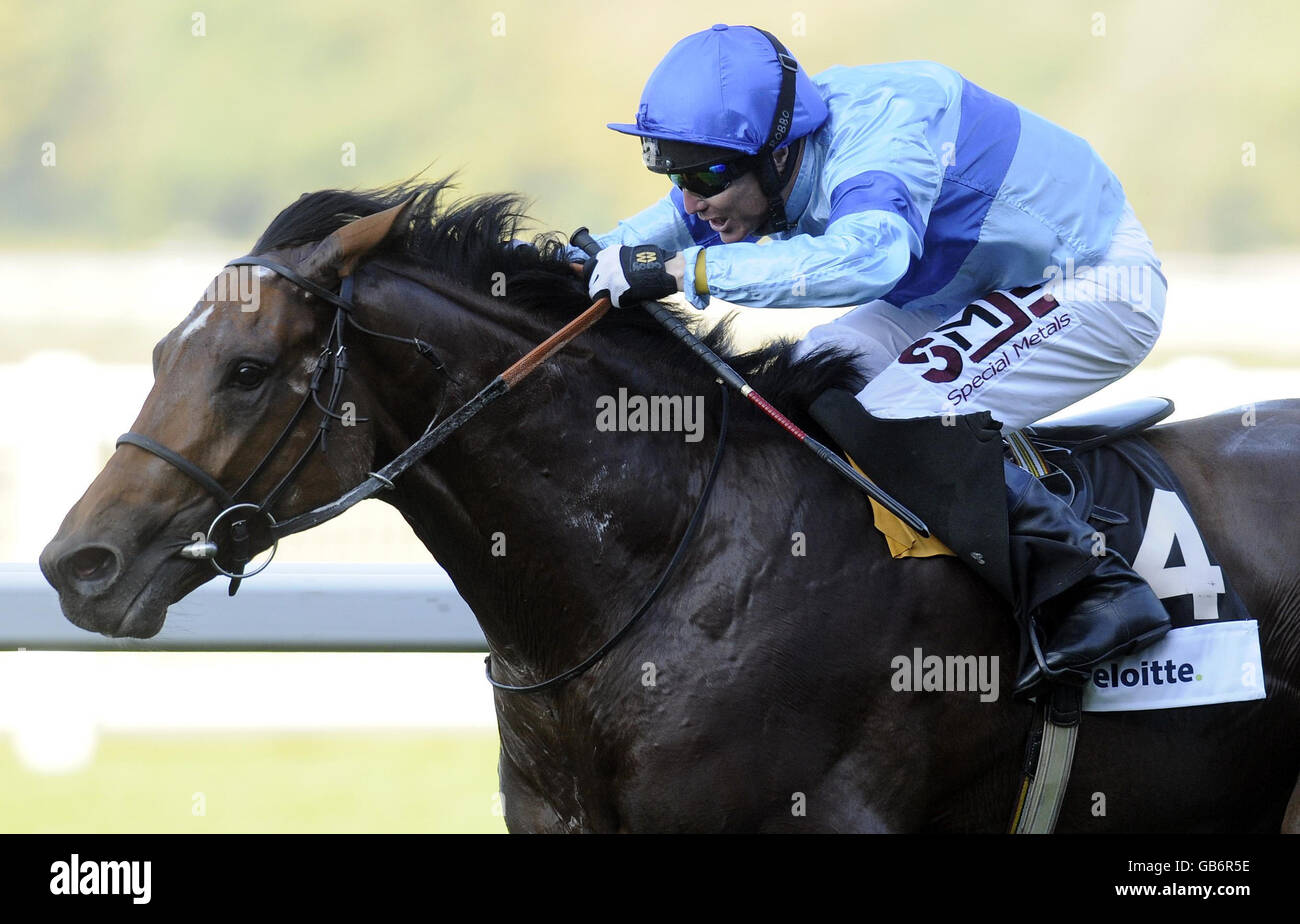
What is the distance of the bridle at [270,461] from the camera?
2629mm

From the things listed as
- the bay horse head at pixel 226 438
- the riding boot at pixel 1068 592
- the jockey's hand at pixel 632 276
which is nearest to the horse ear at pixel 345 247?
the bay horse head at pixel 226 438

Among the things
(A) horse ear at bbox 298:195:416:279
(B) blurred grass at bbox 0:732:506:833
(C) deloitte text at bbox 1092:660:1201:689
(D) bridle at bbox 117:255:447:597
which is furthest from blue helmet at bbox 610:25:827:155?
(B) blurred grass at bbox 0:732:506:833

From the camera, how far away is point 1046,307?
3170 mm

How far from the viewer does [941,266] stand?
3156 mm

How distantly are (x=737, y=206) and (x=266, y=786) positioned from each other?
344 cm

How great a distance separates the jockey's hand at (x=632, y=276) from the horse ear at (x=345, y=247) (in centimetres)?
42

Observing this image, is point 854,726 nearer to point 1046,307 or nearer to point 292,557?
point 1046,307

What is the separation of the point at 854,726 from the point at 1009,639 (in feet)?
1.23

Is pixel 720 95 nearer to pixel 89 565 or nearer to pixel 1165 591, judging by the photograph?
pixel 1165 591

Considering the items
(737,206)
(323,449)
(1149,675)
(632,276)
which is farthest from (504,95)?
(1149,675)

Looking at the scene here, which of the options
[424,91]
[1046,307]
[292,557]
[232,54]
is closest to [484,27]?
[424,91]

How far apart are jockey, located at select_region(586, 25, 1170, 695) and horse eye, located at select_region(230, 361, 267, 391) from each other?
25.7 inches

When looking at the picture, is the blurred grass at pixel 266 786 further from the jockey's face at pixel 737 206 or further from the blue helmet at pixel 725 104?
the blue helmet at pixel 725 104

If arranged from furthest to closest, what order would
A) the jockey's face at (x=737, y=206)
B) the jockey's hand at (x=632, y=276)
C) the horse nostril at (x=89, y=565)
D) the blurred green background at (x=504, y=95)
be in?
the blurred green background at (x=504, y=95)
the jockey's face at (x=737, y=206)
the jockey's hand at (x=632, y=276)
the horse nostril at (x=89, y=565)
